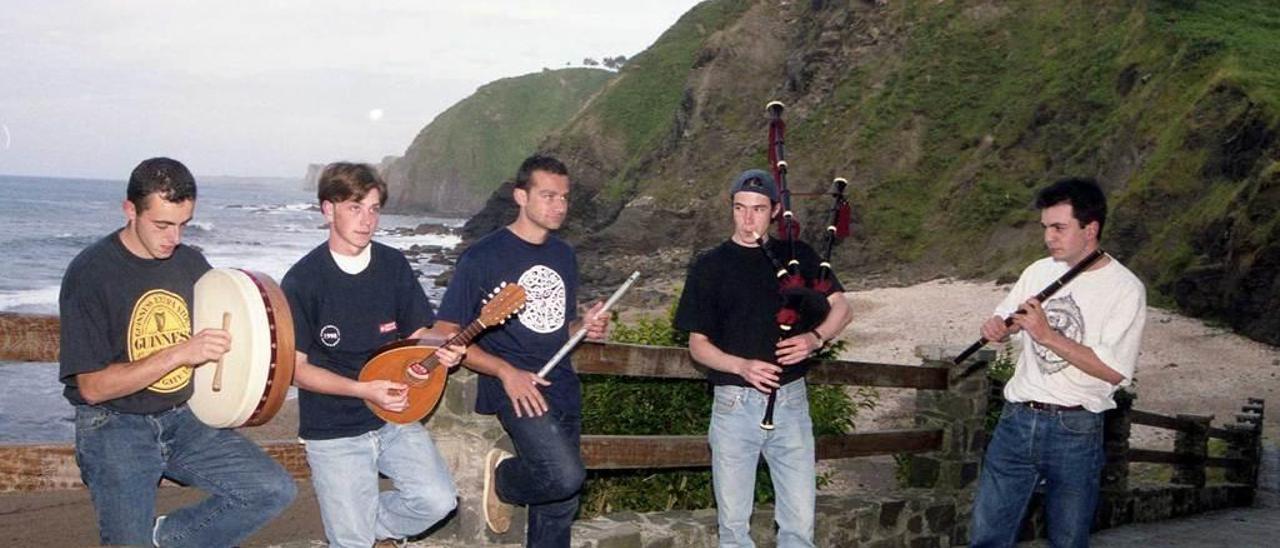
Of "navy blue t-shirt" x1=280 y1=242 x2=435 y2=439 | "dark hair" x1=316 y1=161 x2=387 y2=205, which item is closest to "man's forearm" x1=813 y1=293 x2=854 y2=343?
"navy blue t-shirt" x1=280 y1=242 x2=435 y2=439

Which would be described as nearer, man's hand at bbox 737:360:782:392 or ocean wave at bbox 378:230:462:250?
man's hand at bbox 737:360:782:392

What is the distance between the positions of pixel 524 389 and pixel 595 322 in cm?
41

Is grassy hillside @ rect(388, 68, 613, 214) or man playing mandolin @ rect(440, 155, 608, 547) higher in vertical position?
grassy hillside @ rect(388, 68, 613, 214)

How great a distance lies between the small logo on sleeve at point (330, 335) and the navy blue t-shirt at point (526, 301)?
525 millimetres

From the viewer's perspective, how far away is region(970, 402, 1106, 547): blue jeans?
5.41m

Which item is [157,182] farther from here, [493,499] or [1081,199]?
[1081,199]

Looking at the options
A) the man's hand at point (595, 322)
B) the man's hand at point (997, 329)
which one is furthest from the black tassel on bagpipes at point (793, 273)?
the man's hand at point (595, 322)

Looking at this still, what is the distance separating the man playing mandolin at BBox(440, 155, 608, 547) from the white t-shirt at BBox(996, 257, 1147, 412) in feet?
6.99

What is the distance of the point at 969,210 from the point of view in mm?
48469

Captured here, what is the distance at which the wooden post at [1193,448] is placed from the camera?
1175 cm

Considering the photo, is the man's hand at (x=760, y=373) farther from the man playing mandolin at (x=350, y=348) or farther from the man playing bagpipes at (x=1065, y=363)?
the man playing mandolin at (x=350, y=348)

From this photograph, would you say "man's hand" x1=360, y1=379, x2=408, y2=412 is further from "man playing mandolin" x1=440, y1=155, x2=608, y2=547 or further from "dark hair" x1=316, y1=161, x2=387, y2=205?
"dark hair" x1=316, y1=161, x2=387, y2=205

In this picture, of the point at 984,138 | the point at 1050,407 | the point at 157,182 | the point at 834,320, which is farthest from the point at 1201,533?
the point at 984,138

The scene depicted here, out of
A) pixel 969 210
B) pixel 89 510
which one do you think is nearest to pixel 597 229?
pixel 969 210
